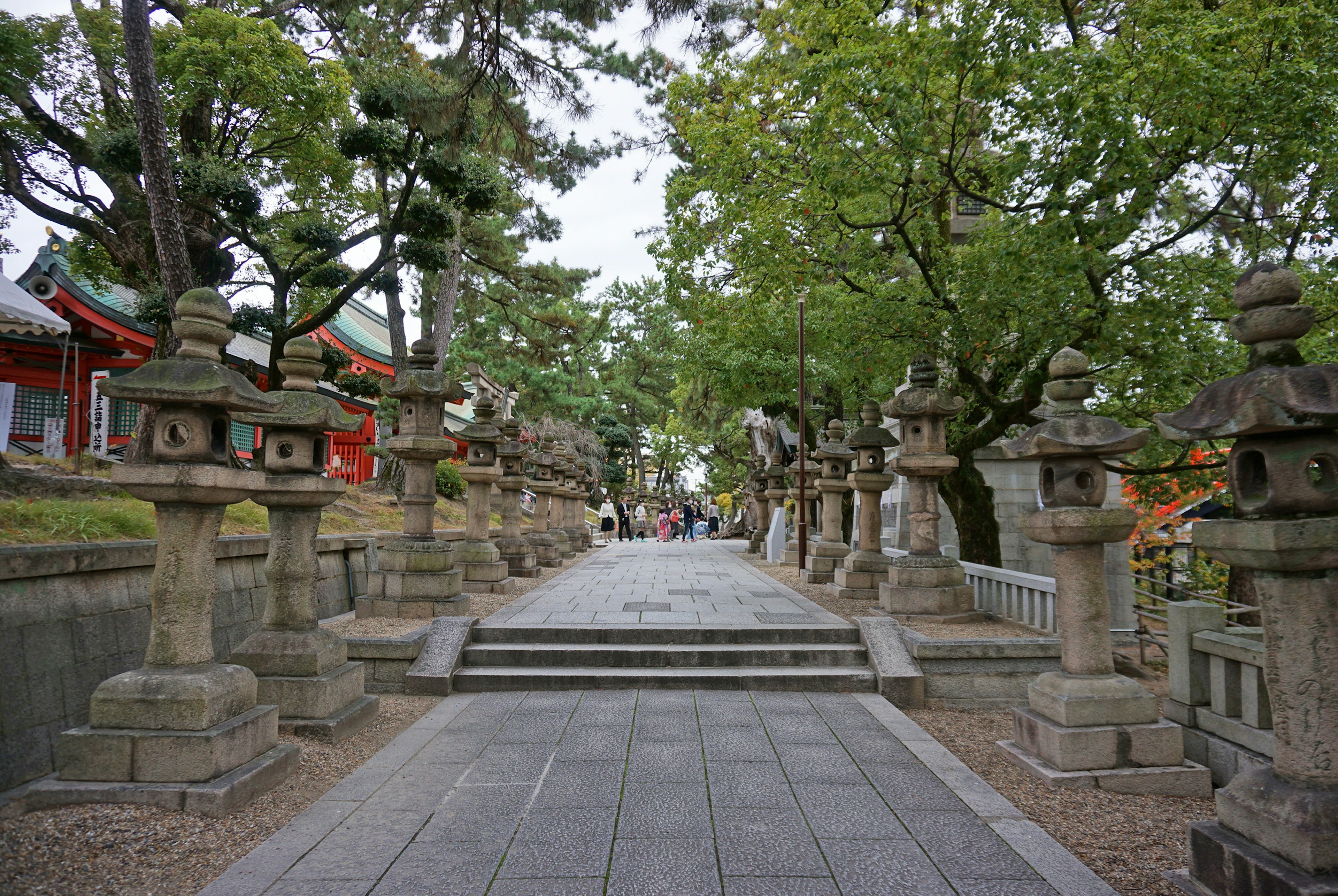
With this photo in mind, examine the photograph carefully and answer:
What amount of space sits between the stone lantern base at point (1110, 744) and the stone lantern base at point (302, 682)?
462 centimetres

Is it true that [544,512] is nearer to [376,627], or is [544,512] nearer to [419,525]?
A: [419,525]

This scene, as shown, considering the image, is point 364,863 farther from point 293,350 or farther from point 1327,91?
point 1327,91

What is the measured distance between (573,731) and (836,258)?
800 centimetres

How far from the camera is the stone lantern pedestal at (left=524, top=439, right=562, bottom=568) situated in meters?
13.2

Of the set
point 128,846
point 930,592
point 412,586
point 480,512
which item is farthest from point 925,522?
point 128,846

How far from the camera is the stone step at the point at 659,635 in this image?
6500 millimetres

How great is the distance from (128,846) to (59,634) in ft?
6.02

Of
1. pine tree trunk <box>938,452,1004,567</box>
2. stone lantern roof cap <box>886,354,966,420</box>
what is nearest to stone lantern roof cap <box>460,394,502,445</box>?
stone lantern roof cap <box>886,354,966,420</box>

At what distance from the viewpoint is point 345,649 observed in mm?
5117

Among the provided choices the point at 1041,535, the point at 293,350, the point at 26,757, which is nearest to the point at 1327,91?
the point at 1041,535

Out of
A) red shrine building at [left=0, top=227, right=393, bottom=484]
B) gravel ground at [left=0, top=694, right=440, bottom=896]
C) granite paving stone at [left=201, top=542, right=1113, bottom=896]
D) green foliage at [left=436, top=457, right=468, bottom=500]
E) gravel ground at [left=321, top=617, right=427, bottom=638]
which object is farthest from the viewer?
green foliage at [left=436, top=457, right=468, bottom=500]

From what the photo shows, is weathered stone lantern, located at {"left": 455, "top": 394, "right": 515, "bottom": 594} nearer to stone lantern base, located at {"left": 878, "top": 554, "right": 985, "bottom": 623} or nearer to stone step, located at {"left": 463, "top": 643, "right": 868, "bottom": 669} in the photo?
stone step, located at {"left": 463, "top": 643, "right": 868, "bottom": 669}

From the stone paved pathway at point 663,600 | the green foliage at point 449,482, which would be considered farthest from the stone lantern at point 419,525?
the green foliage at point 449,482

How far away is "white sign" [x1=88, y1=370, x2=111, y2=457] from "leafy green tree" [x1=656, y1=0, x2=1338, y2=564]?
1130cm
